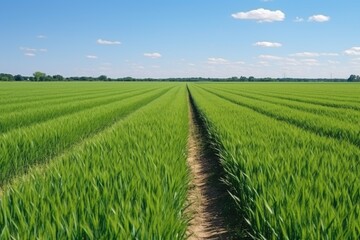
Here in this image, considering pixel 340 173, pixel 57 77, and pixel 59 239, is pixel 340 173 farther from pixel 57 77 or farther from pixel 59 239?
pixel 57 77

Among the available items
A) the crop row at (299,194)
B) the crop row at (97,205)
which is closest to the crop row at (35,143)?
the crop row at (97,205)

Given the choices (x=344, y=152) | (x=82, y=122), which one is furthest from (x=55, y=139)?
(x=344, y=152)

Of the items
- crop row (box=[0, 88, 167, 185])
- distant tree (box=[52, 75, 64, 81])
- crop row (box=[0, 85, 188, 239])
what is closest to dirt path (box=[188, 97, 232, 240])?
crop row (box=[0, 85, 188, 239])

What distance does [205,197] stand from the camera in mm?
7625

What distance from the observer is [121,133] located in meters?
10.7

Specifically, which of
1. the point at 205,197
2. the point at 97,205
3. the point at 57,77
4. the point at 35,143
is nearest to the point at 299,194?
the point at 97,205

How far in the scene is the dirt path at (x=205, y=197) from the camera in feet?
19.2

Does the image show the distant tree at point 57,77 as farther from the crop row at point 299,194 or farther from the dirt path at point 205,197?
the crop row at point 299,194

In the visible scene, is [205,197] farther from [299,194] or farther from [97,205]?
[97,205]

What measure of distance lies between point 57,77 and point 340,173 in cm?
17555

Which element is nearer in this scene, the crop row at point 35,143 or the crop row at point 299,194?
the crop row at point 299,194

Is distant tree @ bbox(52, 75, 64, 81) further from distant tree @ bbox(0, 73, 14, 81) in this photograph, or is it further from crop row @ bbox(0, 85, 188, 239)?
crop row @ bbox(0, 85, 188, 239)

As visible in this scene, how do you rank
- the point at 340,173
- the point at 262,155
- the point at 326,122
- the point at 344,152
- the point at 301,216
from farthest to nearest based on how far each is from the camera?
1. the point at 326,122
2. the point at 344,152
3. the point at 262,155
4. the point at 340,173
5. the point at 301,216

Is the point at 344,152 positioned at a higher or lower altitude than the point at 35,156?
higher
